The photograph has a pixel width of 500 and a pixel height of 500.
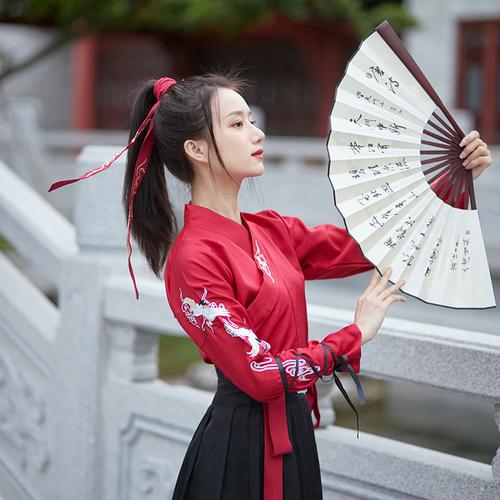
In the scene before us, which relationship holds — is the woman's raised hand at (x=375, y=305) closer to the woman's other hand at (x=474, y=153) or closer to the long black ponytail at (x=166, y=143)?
the woman's other hand at (x=474, y=153)

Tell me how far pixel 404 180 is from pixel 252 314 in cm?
43

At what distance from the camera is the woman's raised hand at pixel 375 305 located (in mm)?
1850

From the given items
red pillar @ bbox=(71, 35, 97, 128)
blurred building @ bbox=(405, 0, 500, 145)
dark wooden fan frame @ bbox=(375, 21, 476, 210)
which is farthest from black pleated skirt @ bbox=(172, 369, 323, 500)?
red pillar @ bbox=(71, 35, 97, 128)

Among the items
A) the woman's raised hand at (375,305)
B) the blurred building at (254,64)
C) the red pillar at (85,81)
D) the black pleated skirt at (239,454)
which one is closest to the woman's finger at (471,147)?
the woman's raised hand at (375,305)

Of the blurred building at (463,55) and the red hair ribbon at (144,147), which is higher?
the blurred building at (463,55)

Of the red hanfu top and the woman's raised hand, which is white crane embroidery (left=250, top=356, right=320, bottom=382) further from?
the woman's raised hand

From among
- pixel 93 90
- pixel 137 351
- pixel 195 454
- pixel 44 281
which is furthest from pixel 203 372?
pixel 93 90

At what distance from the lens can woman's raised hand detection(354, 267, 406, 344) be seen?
1850mm

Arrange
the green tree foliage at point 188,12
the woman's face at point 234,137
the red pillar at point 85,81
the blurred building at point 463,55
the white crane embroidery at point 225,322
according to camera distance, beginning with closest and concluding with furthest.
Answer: the white crane embroidery at point 225,322
the woman's face at point 234,137
the green tree foliage at point 188,12
the blurred building at point 463,55
the red pillar at point 85,81

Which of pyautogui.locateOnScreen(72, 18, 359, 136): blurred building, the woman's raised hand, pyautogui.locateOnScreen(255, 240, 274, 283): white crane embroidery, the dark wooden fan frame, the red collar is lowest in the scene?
the woman's raised hand

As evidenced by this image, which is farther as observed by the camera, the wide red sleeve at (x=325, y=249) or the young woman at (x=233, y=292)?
the wide red sleeve at (x=325, y=249)

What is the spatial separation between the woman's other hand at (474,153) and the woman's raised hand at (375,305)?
0.96 ft

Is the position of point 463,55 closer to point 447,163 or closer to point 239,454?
point 447,163

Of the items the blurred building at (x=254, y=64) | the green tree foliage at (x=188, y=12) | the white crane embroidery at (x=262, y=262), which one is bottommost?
the white crane embroidery at (x=262, y=262)
